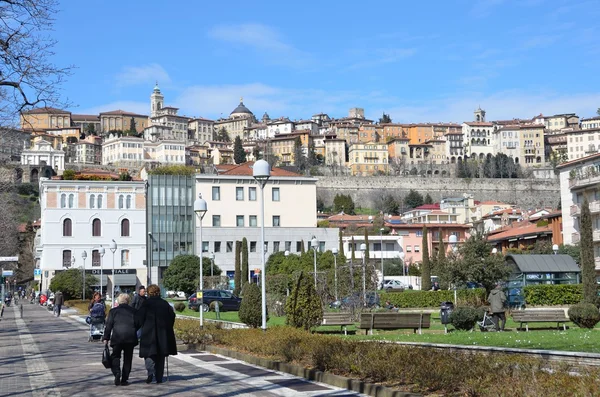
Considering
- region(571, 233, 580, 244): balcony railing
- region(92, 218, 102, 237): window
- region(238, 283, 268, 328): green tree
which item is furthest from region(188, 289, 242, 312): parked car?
region(571, 233, 580, 244): balcony railing

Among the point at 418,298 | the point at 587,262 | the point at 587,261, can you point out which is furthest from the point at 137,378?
the point at 418,298

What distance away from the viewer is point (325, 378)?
41.0ft

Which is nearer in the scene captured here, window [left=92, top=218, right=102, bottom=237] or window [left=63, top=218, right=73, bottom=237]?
window [left=63, top=218, right=73, bottom=237]

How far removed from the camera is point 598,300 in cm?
3088

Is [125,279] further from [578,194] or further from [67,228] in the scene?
[578,194]

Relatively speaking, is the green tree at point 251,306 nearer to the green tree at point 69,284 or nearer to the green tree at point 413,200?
the green tree at point 69,284

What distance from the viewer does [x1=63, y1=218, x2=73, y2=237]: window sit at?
7119 cm

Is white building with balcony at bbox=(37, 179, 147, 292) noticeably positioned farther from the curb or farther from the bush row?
the bush row

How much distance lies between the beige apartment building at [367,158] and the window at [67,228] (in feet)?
408

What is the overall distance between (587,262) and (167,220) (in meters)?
48.3

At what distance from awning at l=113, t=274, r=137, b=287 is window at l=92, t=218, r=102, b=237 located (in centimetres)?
419

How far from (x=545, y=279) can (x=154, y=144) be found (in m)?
158

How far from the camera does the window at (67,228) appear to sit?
71.2 m

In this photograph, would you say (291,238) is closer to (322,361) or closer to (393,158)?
(322,361)
